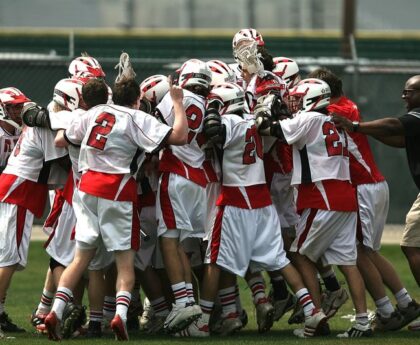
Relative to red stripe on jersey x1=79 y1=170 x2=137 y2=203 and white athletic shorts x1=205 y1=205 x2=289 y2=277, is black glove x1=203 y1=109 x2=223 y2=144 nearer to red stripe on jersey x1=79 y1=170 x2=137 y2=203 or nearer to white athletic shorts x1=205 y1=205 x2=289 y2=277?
white athletic shorts x1=205 y1=205 x2=289 y2=277

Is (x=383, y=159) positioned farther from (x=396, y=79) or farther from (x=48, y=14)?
(x=48, y=14)

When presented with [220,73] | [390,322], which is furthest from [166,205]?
[390,322]

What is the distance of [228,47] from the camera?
948 inches

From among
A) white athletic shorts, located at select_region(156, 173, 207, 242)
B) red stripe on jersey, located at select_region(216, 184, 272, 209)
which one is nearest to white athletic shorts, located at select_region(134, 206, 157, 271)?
white athletic shorts, located at select_region(156, 173, 207, 242)

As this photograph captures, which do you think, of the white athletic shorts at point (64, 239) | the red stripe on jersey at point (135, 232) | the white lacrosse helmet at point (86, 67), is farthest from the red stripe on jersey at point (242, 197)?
the white lacrosse helmet at point (86, 67)

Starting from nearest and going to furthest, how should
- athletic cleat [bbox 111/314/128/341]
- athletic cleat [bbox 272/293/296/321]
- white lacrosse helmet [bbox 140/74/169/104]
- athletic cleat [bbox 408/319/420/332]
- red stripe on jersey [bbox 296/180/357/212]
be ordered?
athletic cleat [bbox 111/314/128/341] → red stripe on jersey [bbox 296/180/357/212] → white lacrosse helmet [bbox 140/74/169/104] → athletic cleat [bbox 408/319/420/332] → athletic cleat [bbox 272/293/296/321]

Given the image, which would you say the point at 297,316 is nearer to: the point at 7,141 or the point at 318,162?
the point at 318,162

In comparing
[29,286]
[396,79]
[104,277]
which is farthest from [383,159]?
[104,277]

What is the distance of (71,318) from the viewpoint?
9.63m

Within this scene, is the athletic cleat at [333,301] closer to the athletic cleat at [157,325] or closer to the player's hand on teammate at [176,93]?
the athletic cleat at [157,325]

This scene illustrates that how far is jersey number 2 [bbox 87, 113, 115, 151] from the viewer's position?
31.4ft

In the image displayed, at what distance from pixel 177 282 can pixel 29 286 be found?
4.46 metres

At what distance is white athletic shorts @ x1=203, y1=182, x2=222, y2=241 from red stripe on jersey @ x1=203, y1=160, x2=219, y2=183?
7cm

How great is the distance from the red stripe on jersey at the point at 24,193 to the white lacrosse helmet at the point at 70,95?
2.28 feet
